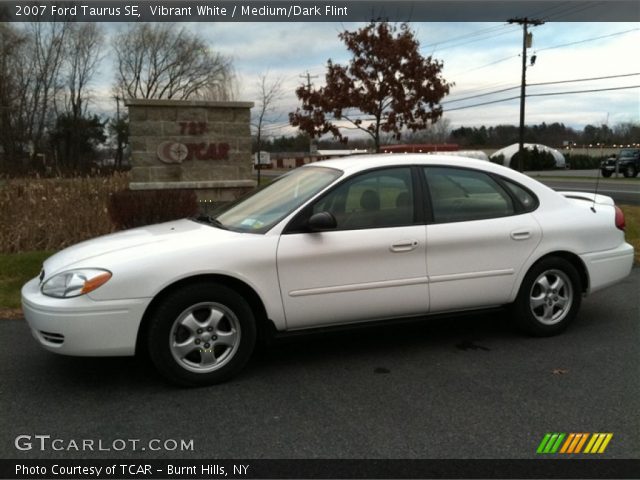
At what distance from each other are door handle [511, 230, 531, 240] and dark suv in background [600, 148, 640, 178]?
3408cm

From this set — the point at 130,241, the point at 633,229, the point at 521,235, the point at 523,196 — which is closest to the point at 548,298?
the point at 521,235

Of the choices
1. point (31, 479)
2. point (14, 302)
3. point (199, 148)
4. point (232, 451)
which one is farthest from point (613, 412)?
point (199, 148)

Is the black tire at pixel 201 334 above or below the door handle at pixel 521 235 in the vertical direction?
below

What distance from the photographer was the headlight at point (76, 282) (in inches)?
138

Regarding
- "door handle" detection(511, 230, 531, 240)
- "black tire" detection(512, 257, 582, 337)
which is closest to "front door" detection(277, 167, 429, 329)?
"door handle" detection(511, 230, 531, 240)

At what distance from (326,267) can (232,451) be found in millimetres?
1469

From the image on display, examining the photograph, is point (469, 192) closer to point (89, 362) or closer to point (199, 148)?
point (89, 362)

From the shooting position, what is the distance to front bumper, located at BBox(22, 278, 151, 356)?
3488 mm

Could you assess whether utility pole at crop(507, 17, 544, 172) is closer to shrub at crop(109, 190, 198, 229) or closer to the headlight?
shrub at crop(109, 190, 198, 229)

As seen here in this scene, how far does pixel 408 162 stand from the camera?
14.8 ft

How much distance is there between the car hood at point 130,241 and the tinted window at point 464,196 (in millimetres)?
1630

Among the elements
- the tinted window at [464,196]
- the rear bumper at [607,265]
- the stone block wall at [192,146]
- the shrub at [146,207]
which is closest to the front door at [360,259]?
the tinted window at [464,196]
